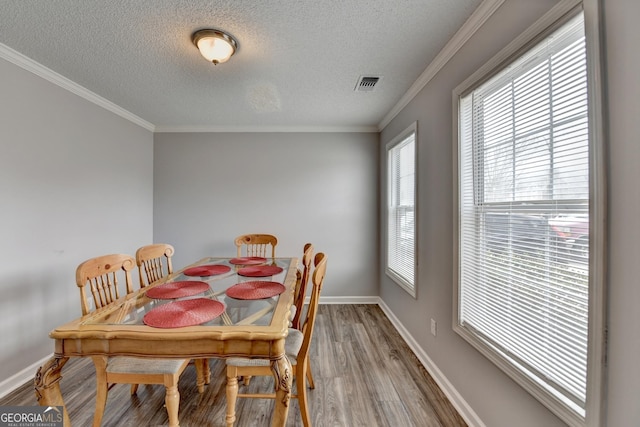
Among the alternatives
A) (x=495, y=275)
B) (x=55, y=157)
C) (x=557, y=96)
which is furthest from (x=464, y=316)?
(x=55, y=157)

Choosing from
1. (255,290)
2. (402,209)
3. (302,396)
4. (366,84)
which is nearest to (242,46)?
(366,84)

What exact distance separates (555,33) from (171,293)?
Answer: 2.23 m

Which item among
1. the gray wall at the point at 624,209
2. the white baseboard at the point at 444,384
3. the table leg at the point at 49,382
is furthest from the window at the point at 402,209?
the table leg at the point at 49,382

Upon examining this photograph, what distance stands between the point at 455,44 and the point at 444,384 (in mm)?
2295

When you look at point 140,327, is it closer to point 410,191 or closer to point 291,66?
point 291,66

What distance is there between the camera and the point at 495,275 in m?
1.44

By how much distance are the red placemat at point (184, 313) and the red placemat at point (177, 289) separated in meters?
0.15

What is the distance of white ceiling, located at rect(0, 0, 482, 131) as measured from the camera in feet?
4.99

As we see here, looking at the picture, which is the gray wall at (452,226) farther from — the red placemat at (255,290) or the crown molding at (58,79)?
the crown molding at (58,79)

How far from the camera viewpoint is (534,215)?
47.6 inches

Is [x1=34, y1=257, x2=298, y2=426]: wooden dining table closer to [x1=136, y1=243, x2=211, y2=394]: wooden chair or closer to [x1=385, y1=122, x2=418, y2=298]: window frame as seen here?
[x1=136, y1=243, x2=211, y2=394]: wooden chair

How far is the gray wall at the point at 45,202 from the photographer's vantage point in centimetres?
195

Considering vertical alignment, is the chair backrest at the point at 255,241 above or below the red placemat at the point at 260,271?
above

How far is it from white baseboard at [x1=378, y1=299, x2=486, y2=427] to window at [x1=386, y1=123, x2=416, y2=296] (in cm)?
46
